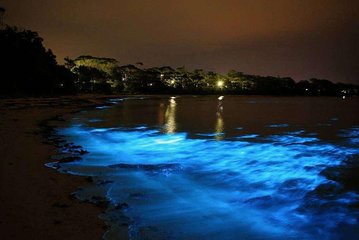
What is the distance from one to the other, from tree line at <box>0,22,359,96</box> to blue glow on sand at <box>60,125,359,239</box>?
31.7 meters

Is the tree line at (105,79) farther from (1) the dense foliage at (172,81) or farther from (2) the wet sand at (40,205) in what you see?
(2) the wet sand at (40,205)

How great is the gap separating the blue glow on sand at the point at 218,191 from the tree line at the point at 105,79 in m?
31.7

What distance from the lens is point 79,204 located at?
5.30m

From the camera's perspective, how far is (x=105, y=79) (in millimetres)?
77750

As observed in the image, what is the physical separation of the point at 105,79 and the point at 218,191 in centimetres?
7372

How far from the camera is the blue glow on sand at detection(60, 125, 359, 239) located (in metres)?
4.93

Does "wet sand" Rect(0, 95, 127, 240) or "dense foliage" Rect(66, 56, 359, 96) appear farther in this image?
"dense foliage" Rect(66, 56, 359, 96)

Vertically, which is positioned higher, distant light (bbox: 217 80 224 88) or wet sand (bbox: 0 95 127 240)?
distant light (bbox: 217 80 224 88)

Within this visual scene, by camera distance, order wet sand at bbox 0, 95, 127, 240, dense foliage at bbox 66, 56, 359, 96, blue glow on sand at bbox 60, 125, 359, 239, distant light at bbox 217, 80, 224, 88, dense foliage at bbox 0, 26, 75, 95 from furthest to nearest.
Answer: distant light at bbox 217, 80, 224, 88, dense foliage at bbox 66, 56, 359, 96, dense foliage at bbox 0, 26, 75, 95, blue glow on sand at bbox 60, 125, 359, 239, wet sand at bbox 0, 95, 127, 240

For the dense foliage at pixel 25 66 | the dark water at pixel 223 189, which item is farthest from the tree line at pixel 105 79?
the dark water at pixel 223 189

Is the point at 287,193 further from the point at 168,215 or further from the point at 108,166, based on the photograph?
the point at 108,166

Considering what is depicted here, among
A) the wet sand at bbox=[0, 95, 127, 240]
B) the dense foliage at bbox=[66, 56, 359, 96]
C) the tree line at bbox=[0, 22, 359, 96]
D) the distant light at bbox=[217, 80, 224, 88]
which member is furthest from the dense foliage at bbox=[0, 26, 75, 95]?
the distant light at bbox=[217, 80, 224, 88]

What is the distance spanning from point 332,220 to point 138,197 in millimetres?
3299

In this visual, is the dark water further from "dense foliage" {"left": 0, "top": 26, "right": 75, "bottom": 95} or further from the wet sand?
"dense foliage" {"left": 0, "top": 26, "right": 75, "bottom": 95}
